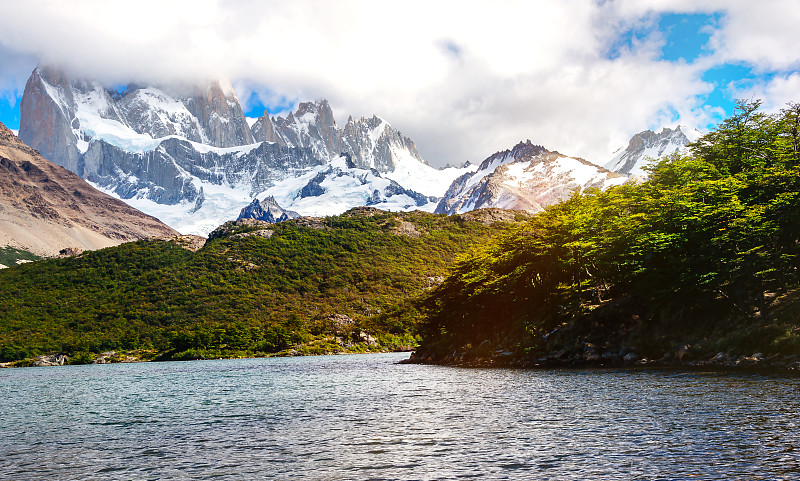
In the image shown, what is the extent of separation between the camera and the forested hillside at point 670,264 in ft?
184

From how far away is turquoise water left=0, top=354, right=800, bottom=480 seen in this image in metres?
22.6

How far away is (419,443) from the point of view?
2833 cm

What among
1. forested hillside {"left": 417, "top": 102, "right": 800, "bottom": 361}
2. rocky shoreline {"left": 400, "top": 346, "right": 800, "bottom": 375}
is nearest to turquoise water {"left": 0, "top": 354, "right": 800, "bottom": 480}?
rocky shoreline {"left": 400, "top": 346, "right": 800, "bottom": 375}

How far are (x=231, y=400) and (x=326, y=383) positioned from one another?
16185 millimetres

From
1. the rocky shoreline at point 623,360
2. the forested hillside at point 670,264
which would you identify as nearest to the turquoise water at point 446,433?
the rocky shoreline at point 623,360

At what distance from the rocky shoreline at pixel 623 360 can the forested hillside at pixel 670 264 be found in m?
0.44

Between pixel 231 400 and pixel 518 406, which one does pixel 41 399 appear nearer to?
pixel 231 400

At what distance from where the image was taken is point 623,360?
2554 inches

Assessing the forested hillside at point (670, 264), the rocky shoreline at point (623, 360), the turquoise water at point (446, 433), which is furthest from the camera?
the forested hillside at point (670, 264)

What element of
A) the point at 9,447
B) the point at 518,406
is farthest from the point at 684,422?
the point at 9,447

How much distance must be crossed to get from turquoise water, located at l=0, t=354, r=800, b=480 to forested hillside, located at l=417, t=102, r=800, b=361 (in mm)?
12813

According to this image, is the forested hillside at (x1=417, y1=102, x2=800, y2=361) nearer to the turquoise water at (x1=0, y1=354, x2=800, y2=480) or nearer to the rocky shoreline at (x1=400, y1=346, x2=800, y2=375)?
the rocky shoreline at (x1=400, y1=346, x2=800, y2=375)

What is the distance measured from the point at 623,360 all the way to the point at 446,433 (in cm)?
4082

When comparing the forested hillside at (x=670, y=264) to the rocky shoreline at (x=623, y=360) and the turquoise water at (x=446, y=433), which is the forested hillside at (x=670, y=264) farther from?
the turquoise water at (x=446, y=433)
